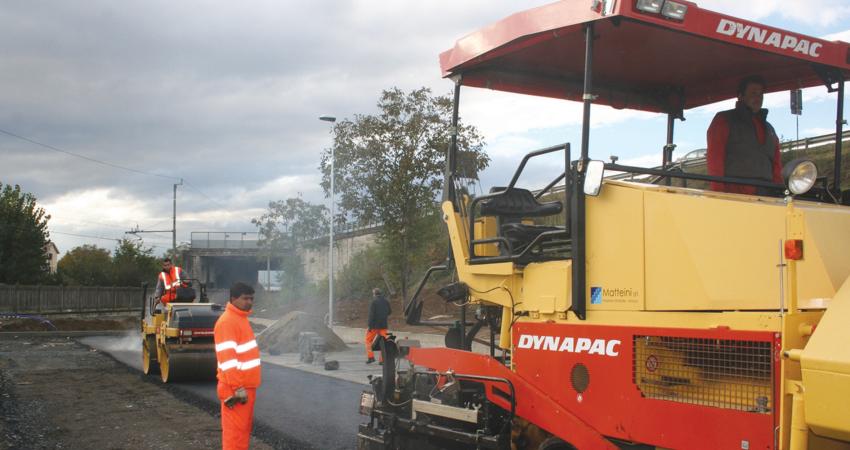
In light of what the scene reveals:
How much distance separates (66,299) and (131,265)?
17687mm

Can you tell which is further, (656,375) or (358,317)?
(358,317)

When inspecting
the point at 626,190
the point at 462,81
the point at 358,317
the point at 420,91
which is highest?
the point at 420,91

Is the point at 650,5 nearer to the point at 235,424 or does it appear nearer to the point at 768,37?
the point at 768,37

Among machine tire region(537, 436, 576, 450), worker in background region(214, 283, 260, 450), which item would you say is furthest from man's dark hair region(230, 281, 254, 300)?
machine tire region(537, 436, 576, 450)

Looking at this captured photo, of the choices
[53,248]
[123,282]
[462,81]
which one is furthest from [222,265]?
[462,81]

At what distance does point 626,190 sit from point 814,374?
56.1 inches

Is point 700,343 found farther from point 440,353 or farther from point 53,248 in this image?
point 53,248

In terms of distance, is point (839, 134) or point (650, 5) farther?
point (839, 134)

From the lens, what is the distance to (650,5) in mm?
3924

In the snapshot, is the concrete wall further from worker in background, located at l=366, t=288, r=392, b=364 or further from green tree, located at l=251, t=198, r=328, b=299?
worker in background, located at l=366, t=288, r=392, b=364

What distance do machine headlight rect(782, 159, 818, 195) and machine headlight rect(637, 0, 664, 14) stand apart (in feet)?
3.40

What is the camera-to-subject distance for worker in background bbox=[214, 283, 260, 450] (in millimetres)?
5711

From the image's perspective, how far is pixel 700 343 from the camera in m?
3.55

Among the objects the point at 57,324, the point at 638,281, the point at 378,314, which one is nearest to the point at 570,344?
the point at 638,281
